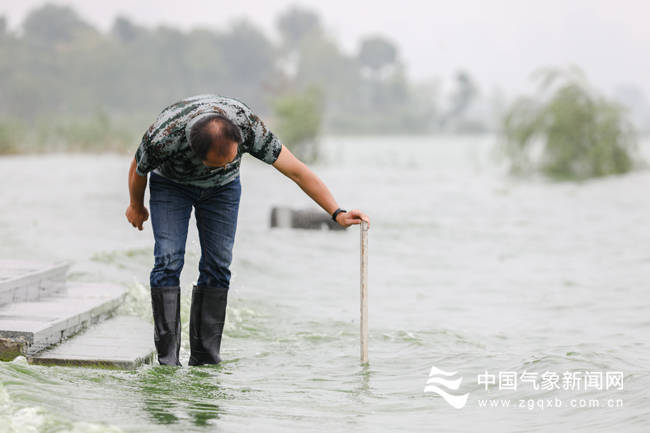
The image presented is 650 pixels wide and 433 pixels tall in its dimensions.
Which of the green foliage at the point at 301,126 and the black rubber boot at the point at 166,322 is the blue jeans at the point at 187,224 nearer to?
the black rubber boot at the point at 166,322

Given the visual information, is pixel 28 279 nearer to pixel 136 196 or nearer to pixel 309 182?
pixel 136 196

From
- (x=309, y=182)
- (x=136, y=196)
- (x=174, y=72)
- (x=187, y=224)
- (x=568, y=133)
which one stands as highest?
(x=174, y=72)

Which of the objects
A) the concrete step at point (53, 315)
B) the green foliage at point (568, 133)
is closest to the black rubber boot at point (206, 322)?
the concrete step at point (53, 315)

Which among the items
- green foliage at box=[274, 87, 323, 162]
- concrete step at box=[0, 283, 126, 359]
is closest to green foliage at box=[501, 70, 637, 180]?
green foliage at box=[274, 87, 323, 162]

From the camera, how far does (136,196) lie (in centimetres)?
523

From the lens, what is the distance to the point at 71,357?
532 centimetres

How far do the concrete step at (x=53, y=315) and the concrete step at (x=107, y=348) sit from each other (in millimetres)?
73

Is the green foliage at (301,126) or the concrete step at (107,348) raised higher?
the green foliage at (301,126)

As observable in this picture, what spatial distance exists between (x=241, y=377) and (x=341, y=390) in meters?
0.69

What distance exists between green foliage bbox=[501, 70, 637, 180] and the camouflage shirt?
2382 cm

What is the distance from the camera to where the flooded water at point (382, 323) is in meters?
4.77

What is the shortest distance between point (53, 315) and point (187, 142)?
1.87 m

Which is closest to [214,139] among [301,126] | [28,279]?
[28,279]

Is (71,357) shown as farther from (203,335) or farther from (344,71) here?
(344,71)
